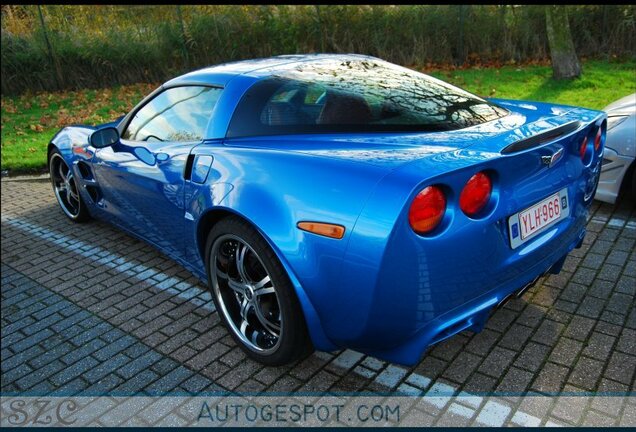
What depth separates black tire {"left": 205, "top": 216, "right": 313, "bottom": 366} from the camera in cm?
241

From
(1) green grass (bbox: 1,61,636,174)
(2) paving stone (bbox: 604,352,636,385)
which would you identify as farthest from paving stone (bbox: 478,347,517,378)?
(1) green grass (bbox: 1,61,636,174)

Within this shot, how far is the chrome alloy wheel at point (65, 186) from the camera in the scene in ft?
16.2

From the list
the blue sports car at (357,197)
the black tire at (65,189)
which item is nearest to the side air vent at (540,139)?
the blue sports car at (357,197)

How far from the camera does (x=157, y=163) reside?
3279 millimetres

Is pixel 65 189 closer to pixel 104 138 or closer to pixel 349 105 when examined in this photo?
pixel 104 138

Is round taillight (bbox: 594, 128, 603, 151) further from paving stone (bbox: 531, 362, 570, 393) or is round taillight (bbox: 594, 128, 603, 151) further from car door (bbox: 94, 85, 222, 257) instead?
A: car door (bbox: 94, 85, 222, 257)

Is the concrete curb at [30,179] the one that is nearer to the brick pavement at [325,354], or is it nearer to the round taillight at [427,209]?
the brick pavement at [325,354]

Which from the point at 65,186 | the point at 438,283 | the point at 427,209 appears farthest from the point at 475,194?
the point at 65,186

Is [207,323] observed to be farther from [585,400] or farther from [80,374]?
[585,400]

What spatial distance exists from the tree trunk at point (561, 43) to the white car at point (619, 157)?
218 inches

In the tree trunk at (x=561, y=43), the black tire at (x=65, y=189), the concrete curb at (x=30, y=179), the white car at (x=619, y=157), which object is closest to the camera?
the white car at (x=619, y=157)

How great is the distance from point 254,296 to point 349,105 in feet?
3.56

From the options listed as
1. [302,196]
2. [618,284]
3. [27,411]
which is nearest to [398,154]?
[302,196]

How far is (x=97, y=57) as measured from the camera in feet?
42.1
